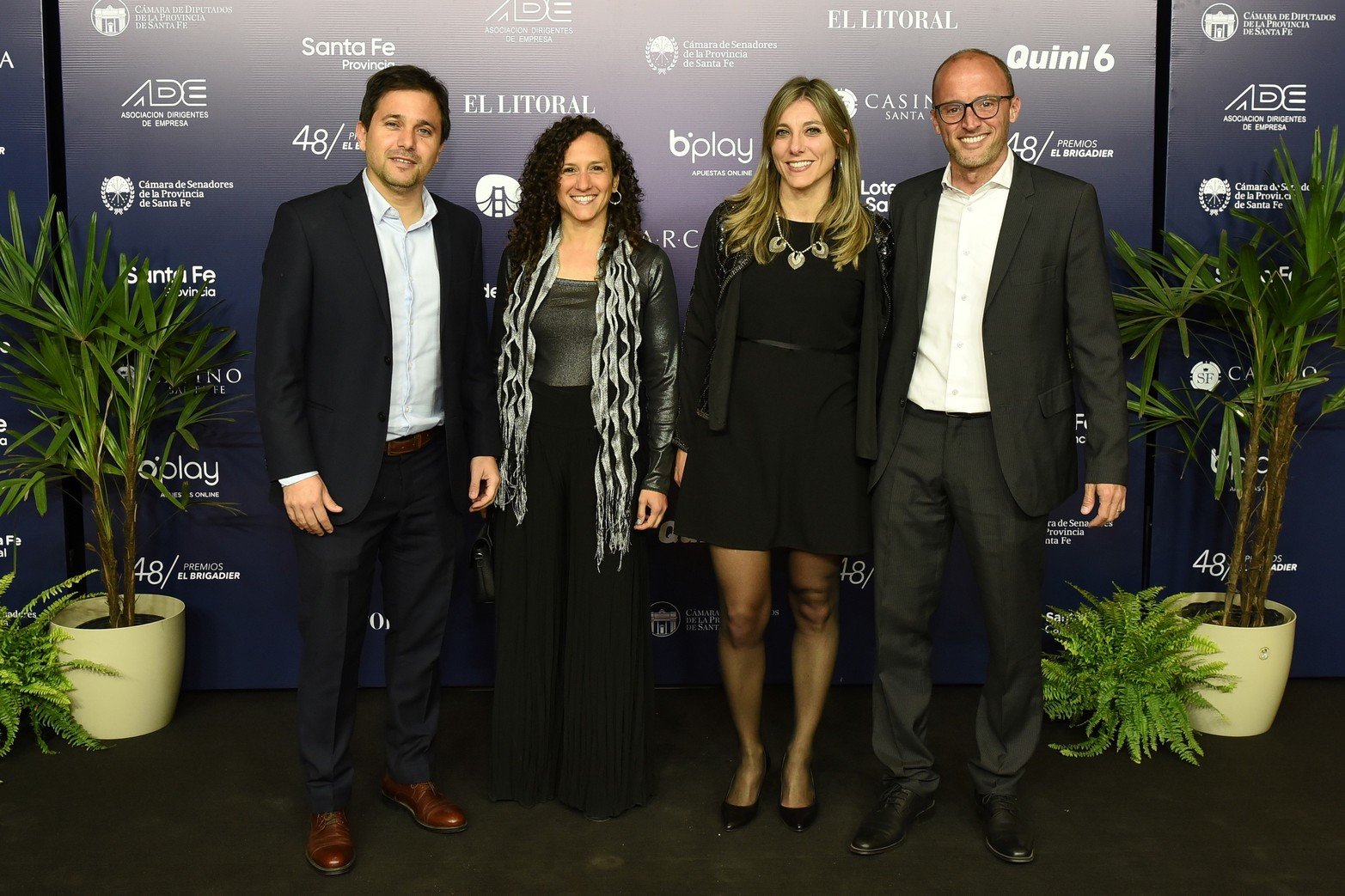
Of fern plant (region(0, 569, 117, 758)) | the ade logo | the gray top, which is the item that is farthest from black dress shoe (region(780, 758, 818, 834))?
the ade logo

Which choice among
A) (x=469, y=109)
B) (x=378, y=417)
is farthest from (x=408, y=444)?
(x=469, y=109)

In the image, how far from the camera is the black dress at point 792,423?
2.87m

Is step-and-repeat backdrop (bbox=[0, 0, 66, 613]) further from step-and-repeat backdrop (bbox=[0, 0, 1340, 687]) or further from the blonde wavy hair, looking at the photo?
the blonde wavy hair

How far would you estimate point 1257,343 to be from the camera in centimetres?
362

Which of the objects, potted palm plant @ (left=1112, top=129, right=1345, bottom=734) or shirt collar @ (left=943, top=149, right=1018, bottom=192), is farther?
potted palm plant @ (left=1112, top=129, right=1345, bottom=734)

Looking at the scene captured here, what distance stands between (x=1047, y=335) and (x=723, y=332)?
0.80 m

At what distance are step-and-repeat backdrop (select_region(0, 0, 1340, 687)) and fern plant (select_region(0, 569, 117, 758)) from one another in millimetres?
510

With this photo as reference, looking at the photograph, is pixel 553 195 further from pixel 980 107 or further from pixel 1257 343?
pixel 1257 343

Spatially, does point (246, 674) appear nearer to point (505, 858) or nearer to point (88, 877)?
point (88, 877)

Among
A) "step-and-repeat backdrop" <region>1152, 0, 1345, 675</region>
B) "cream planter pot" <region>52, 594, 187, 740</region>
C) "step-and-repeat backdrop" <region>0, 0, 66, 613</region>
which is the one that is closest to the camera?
"cream planter pot" <region>52, 594, 187, 740</region>

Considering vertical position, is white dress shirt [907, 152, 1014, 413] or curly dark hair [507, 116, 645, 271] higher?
curly dark hair [507, 116, 645, 271]

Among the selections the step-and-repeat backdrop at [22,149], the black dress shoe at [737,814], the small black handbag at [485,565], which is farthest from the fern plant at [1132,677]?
the step-and-repeat backdrop at [22,149]

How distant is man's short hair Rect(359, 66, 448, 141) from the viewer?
2822 mm

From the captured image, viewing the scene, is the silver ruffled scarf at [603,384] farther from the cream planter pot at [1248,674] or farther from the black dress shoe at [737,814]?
the cream planter pot at [1248,674]
